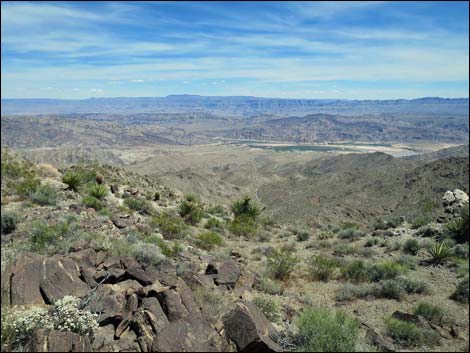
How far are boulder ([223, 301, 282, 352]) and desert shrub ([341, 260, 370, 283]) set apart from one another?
17.3 ft

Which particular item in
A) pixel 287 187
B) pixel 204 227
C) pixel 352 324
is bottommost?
pixel 287 187

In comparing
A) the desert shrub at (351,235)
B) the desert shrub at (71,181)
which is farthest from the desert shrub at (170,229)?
the desert shrub at (351,235)

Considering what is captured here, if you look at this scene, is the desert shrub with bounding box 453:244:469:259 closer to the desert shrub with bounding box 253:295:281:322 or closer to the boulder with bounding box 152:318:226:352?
the desert shrub with bounding box 253:295:281:322

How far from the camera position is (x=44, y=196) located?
14.0 meters

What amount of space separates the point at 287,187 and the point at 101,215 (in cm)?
6109

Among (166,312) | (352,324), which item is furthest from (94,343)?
(352,324)

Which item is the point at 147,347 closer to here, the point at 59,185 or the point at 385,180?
the point at 59,185

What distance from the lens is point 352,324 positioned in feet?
18.2

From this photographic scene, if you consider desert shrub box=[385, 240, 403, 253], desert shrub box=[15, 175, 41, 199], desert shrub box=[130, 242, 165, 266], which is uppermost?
desert shrub box=[15, 175, 41, 199]

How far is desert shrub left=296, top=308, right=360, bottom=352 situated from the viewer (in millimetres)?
4914

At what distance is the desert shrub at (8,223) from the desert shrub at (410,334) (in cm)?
999

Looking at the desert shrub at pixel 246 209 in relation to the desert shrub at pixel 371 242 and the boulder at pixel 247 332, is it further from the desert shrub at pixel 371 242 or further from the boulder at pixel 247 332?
the boulder at pixel 247 332

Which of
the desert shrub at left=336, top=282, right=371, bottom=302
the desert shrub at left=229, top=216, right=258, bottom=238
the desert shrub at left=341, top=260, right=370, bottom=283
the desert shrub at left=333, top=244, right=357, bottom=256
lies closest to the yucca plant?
the desert shrub at left=341, top=260, right=370, bottom=283

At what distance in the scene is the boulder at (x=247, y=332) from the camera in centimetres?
492
